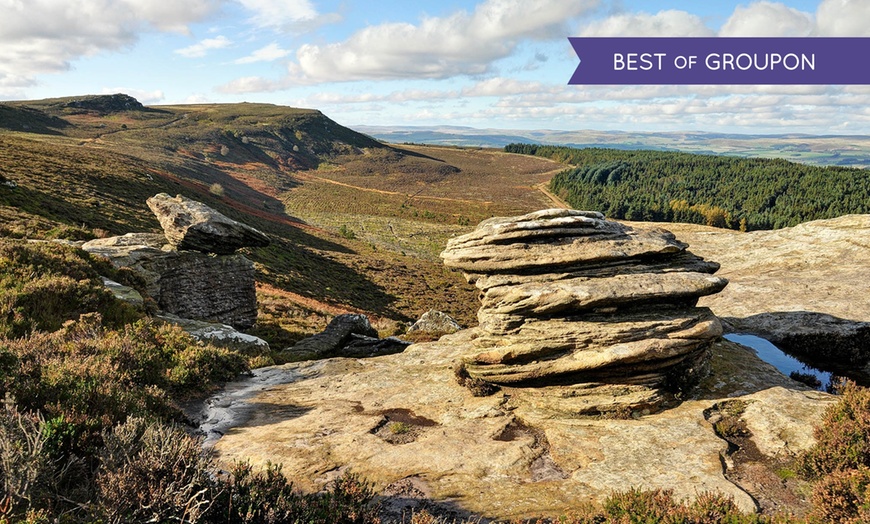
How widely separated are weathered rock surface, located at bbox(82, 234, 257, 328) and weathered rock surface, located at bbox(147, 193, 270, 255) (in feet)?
2.28

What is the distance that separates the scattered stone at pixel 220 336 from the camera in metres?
20.3

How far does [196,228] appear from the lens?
27.1 metres

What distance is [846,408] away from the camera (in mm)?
11609

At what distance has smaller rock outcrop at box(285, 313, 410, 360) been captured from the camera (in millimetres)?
23109

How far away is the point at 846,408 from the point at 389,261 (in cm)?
6739

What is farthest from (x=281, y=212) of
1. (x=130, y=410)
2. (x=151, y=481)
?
(x=151, y=481)

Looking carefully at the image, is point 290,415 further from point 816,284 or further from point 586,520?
point 816,284

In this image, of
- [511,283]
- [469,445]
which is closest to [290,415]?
[469,445]

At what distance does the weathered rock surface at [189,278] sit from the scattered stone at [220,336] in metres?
4.03

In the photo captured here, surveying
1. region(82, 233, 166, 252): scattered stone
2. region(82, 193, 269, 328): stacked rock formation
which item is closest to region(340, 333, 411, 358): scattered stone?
region(82, 193, 269, 328): stacked rock formation

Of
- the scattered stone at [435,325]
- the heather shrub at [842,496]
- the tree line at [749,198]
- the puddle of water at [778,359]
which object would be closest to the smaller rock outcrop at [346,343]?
the scattered stone at [435,325]

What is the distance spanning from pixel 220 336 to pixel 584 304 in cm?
1599

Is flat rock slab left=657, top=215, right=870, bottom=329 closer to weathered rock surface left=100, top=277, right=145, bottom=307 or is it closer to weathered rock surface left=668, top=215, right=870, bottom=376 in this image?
weathered rock surface left=668, top=215, right=870, bottom=376

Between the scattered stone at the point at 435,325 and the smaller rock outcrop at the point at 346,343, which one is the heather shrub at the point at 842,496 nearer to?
the smaller rock outcrop at the point at 346,343
